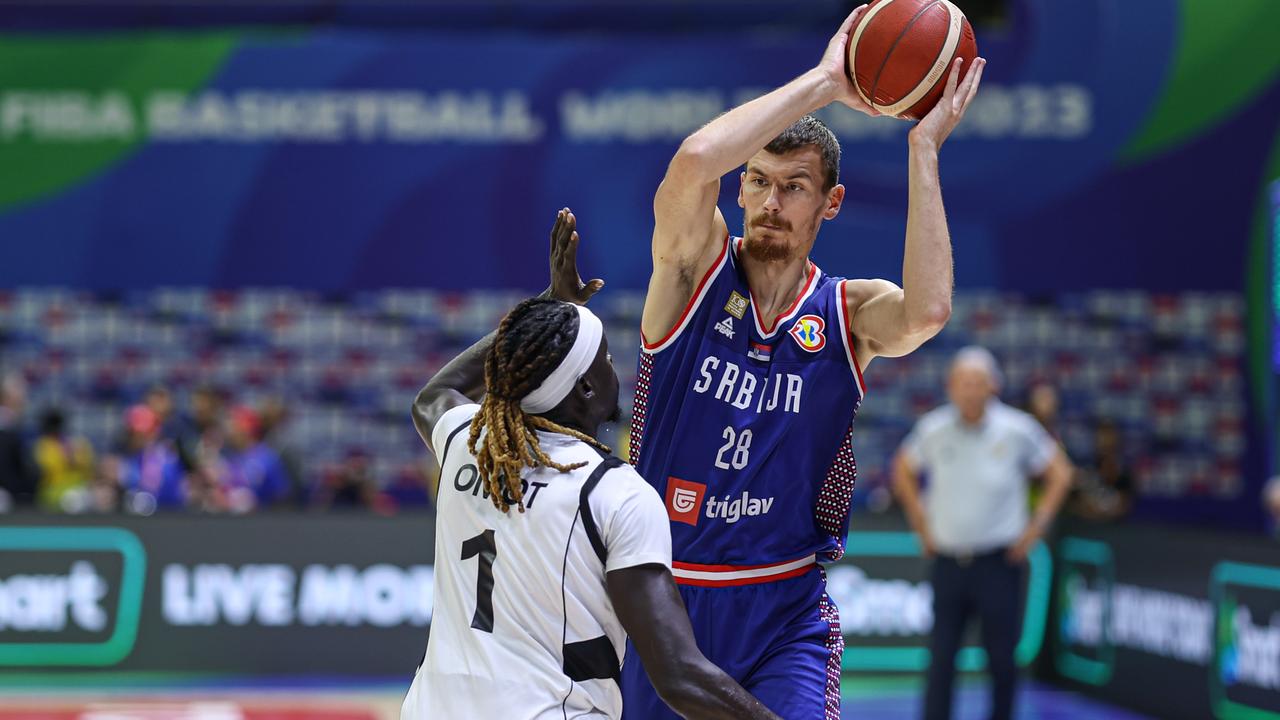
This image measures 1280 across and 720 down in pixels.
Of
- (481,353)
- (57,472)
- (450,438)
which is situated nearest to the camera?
(450,438)

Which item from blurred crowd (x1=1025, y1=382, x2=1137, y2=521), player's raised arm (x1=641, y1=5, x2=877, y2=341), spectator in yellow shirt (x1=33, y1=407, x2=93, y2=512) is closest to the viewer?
player's raised arm (x1=641, y1=5, x2=877, y2=341)

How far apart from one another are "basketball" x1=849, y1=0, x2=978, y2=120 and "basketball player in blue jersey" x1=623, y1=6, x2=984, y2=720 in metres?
0.04

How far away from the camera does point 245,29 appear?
14453 millimetres

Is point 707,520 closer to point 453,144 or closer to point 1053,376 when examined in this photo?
point 453,144

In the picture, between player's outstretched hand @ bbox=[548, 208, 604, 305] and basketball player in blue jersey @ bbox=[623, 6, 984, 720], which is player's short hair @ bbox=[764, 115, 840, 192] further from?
player's outstretched hand @ bbox=[548, 208, 604, 305]

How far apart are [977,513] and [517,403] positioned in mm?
5760

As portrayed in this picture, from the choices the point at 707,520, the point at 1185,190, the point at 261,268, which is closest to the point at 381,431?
the point at 261,268

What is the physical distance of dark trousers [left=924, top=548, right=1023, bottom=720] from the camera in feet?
28.3

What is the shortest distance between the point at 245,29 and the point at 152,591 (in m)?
5.92

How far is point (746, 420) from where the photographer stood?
14.1 ft

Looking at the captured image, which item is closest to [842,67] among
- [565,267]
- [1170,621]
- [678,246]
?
[678,246]

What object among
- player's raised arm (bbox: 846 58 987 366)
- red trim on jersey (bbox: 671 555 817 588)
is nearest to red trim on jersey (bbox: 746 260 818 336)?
player's raised arm (bbox: 846 58 987 366)

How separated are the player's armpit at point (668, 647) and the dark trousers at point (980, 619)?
18.5 feet

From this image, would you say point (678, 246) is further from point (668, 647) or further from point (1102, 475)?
point (1102, 475)
